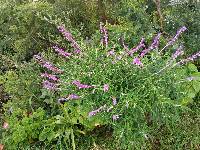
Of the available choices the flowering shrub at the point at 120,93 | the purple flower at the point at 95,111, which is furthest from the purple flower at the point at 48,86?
the purple flower at the point at 95,111

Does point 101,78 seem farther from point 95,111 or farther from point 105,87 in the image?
point 95,111

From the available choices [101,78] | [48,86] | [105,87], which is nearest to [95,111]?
[105,87]

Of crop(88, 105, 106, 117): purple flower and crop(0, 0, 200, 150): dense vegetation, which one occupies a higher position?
crop(0, 0, 200, 150): dense vegetation

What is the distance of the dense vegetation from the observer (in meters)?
3.91

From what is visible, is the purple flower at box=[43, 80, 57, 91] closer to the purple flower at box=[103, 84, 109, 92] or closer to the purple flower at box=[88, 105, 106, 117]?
the purple flower at box=[88, 105, 106, 117]

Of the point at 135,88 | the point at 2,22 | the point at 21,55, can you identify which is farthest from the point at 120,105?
the point at 2,22

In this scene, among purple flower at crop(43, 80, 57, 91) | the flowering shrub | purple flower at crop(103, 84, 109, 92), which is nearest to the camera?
purple flower at crop(103, 84, 109, 92)

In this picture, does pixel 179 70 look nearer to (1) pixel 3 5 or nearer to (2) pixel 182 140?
(2) pixel 182 140

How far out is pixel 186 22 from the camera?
197 inches

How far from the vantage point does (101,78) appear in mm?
3910

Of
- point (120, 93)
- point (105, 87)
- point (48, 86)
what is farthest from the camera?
point (48, 86)

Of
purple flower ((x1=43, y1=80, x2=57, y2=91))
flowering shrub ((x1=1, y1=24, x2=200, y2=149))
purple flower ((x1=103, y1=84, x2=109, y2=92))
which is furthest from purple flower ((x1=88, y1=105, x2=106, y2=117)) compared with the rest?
purple flower ((x1=43, y1=80, x2=57, y2=91))

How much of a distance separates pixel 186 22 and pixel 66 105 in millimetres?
1708

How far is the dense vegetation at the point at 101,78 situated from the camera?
12.8 feet
